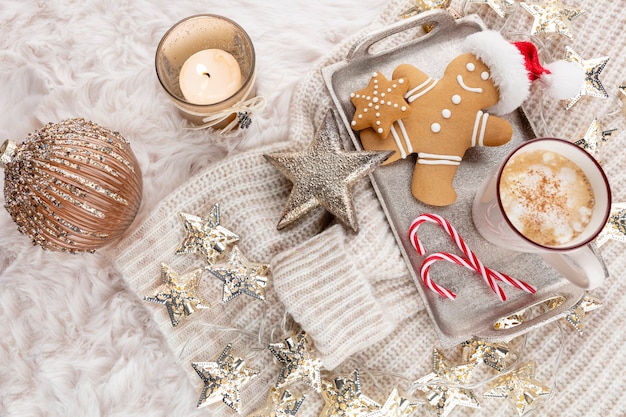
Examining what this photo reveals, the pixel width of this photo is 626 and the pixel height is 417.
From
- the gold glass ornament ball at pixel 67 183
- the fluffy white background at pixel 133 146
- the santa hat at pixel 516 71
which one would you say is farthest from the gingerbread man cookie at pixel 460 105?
the gold glass ornament ball at pixel 67 183

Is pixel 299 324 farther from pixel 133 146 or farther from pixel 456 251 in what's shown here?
pixel 133 146

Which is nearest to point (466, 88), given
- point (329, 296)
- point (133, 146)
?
point (329, 296)

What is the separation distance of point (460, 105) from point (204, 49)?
0.41 meters

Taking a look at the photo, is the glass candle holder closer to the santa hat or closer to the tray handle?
the tray handle

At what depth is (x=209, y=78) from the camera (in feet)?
2.49

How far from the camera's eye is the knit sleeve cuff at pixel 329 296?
0.70 meters

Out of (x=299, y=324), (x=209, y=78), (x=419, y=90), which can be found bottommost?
(x=299, y=324)

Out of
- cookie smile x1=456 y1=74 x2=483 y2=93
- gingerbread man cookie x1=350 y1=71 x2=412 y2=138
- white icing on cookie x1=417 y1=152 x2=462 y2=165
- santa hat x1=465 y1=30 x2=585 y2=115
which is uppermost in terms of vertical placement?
santa hat x1=465 y1=30 x2=585 y2=115

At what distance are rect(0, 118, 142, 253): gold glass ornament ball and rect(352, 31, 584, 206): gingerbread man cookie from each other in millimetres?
373

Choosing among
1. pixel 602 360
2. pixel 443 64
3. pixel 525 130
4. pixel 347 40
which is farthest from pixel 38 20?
pixel 602 360

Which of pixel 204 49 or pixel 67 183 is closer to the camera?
pixel 67 183

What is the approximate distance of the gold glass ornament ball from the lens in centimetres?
65

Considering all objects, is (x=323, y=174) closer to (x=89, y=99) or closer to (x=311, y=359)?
(x=311, y=359)

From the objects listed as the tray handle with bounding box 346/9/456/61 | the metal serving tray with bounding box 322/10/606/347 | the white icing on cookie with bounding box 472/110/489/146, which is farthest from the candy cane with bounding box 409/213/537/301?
the tray handle with bounding box 346/9/456/61
